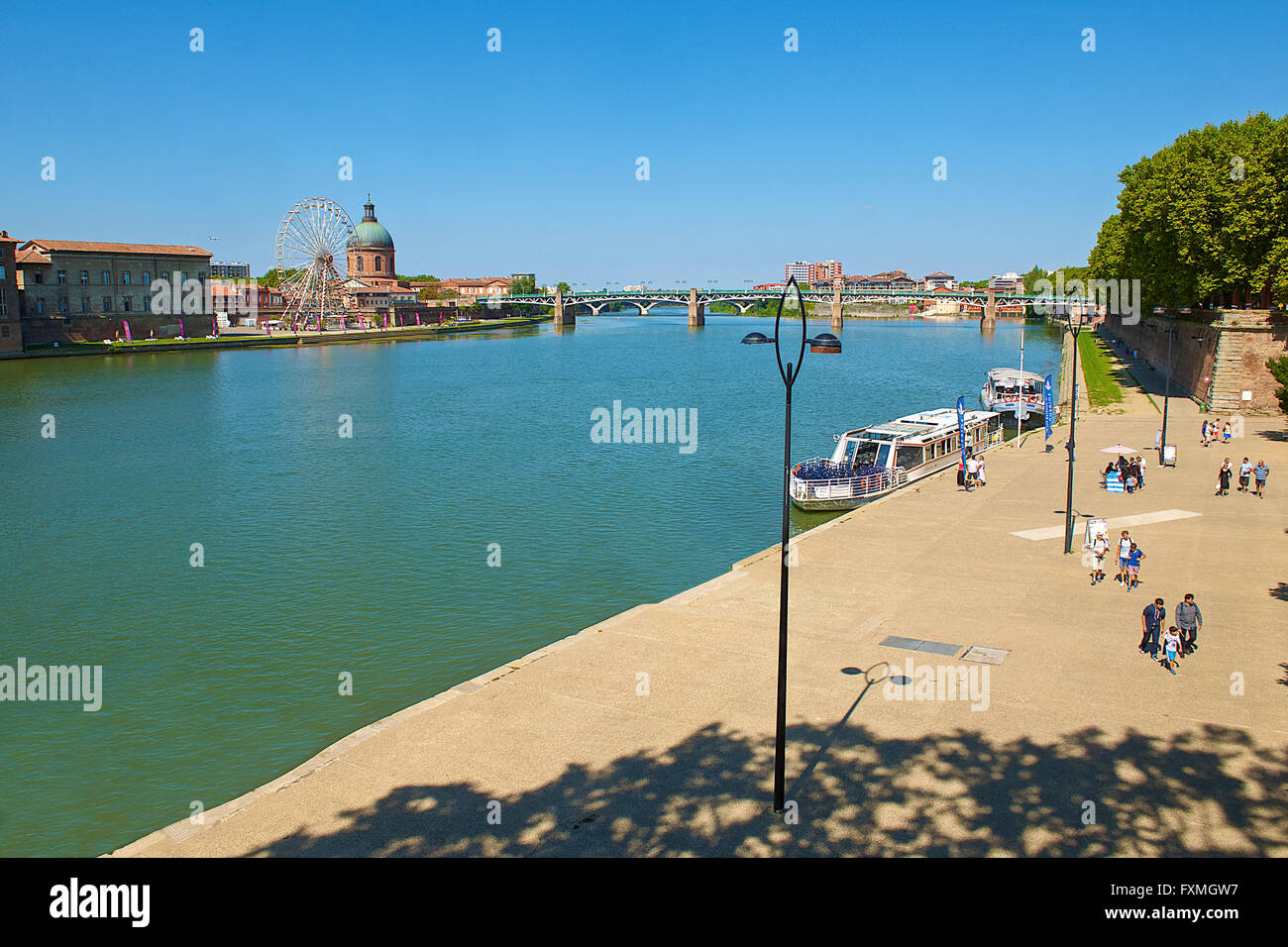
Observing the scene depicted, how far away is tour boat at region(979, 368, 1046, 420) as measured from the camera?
5816 centimetres

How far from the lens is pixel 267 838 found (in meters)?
11.8

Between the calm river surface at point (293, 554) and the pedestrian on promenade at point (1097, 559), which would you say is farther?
the pedestrian on promenade at point (1097, 559)

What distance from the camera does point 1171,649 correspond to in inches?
668

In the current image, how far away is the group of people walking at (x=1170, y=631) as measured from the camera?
685 inches

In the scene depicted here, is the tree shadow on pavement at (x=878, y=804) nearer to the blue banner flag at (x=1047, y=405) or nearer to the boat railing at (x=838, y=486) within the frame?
the boat railing at (x=838, y=486)

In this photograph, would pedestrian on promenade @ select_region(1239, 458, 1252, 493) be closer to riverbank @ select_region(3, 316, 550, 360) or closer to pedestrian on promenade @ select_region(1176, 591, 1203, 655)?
pedestrian on promenade @ select_region(1176, 591, 1203, 655)

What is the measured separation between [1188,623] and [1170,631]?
66 cm

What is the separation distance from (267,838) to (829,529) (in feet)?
65.8

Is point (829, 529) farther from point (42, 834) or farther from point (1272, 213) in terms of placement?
point (1272, 213)

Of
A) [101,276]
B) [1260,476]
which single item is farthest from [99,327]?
[1260,476]

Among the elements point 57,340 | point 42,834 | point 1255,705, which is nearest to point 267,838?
point 42,834

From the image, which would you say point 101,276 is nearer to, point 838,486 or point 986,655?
point 838,486

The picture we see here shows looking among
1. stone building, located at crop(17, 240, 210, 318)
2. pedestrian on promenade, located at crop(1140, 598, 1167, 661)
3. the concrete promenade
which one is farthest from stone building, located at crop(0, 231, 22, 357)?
pedestrian on promenade, located at crop(1140, 598, 1167, 661)

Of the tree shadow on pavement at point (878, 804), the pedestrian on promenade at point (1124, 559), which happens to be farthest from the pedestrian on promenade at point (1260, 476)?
the tree shadow on pavement at point (878, 804)
